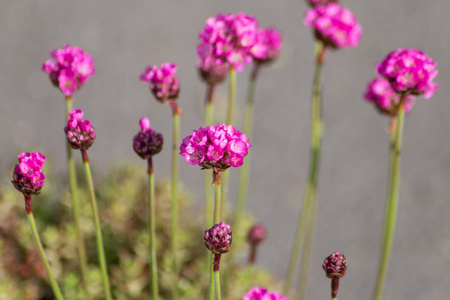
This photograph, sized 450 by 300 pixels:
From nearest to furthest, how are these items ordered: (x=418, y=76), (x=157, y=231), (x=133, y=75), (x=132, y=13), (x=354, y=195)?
(x=418, y=76) → (x=157, y=231) → (x=354, y=195) → (x=133, y=75) → (x=132, y=13)

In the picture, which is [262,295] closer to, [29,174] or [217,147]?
[217,147]

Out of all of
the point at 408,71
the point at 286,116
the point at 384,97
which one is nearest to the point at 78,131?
the point at 408,71

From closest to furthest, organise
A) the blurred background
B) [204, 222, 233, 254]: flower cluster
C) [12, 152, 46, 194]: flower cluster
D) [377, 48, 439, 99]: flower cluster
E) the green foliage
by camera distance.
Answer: [204, 222, 233, 254]: flower cluster → [12, 152, 46, 194]: flower cluster → [377, 48, 439, 99]: flower cluster → the green foliage → the blurred background

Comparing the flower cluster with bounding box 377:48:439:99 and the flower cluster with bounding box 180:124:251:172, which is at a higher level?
the flower cluster with bounding box 377:48:439:99

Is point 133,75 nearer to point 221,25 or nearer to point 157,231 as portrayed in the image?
point 157,231

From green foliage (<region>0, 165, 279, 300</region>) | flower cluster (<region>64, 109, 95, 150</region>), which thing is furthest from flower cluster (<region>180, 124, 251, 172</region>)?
green foliage (<region>0, 165, 279, 300</region>)

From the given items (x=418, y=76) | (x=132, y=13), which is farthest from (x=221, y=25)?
(x=132, y=13)

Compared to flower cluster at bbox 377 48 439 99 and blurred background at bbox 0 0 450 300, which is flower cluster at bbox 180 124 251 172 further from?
blurred background at bbox 0 0 450 300

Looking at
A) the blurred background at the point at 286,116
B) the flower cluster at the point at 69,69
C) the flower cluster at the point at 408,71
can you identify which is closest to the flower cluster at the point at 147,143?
the flower cluster at the point at 69,69
